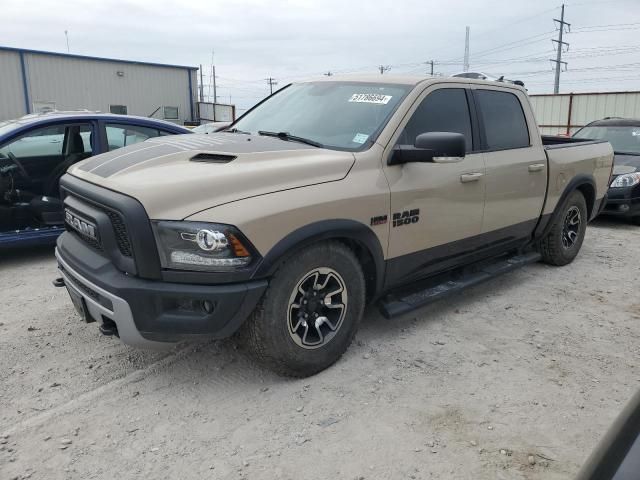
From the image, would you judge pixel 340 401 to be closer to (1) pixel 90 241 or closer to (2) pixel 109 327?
(2) pixel 109 327

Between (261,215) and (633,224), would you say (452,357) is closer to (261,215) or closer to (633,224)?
(261,215)

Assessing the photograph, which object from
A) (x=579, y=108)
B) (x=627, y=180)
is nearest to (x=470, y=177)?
(x=627, y=180)

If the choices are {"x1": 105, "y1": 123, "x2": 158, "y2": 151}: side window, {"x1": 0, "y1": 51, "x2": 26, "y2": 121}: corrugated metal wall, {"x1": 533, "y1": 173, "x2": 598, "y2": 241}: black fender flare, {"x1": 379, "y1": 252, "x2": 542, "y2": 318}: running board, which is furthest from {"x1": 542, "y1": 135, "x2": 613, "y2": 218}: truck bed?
{"x1": 0, "y1": 51, "x2": 26, "y2": 121}: corrugated metal wall

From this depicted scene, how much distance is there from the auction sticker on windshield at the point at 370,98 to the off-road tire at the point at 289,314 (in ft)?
3.81

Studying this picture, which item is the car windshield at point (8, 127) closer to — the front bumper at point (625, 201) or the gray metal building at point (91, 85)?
the front bumper at point (625, 201)

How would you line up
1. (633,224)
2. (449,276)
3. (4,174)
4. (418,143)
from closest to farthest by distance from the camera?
(418,143), (449,276), (4,174), (633,224)

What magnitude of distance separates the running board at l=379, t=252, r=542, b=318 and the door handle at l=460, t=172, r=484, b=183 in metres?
0.82

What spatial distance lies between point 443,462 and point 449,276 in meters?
2.05

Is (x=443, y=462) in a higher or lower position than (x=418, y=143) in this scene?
lower

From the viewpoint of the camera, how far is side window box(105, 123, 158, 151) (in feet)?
20.0

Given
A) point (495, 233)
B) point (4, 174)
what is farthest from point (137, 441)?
point (4, 174)

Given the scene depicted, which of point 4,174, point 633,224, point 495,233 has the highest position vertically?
point 4,174

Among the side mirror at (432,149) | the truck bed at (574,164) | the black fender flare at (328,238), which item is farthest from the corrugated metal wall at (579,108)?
the black fender flare at (328,238)

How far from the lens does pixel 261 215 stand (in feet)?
9.52
